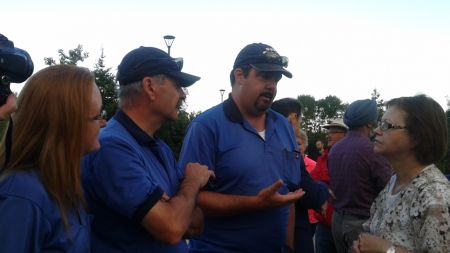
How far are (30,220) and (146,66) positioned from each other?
1140 mm

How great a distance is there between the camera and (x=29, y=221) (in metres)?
1.49

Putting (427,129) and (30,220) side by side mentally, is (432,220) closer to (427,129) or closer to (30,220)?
(427,129)

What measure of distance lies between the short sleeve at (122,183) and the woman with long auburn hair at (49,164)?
12cm

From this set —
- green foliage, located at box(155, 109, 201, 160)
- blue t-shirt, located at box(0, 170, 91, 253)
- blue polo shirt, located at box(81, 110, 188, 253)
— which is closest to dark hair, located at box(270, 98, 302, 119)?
blue polo shirt, located at box(81, 110, 188, 253)

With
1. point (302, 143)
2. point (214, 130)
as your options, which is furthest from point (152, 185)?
point (302, 143)

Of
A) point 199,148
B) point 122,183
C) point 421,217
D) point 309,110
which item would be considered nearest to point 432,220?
point 421,217

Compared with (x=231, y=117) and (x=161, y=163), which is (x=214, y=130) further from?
(x=161, y=163)

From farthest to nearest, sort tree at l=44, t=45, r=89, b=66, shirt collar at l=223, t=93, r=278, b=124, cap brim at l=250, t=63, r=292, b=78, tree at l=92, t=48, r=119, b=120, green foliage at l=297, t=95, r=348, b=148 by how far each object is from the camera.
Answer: green foliage at l=297, t=95, r=348, b=148, tree at l=44, t=45, r=89, b=66, tree at l=92, t=48, r=119, b=120, cap brim at l=250, t=63, r=292, b=78, shirt collar at l=223, t=93, r=278, b=124

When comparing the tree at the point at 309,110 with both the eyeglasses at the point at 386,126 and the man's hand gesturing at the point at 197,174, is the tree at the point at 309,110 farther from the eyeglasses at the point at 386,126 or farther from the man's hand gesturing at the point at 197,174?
the man's hand gesturing at the point at 197,174

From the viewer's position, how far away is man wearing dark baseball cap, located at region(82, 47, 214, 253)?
1.90 metres

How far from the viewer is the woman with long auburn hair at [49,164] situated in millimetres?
1493

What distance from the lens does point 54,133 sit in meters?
1.70

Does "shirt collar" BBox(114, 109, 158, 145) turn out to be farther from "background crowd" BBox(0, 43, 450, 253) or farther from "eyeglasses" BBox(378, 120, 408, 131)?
"eyeglasses" BBox(378, 120, 408, 131)

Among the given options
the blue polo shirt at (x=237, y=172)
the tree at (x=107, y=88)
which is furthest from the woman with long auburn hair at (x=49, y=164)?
the tree at (x=107, y=88)
